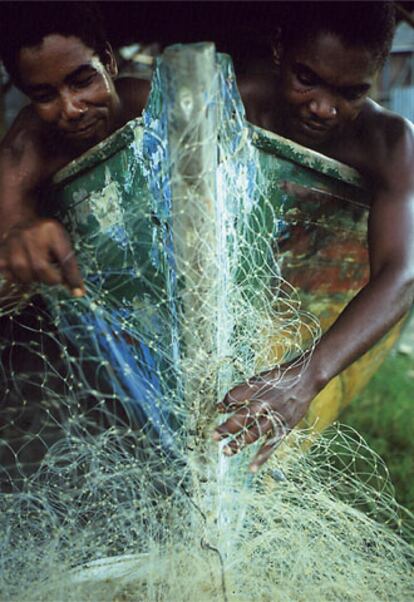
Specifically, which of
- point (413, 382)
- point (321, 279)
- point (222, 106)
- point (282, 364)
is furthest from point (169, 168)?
point (413, 382)

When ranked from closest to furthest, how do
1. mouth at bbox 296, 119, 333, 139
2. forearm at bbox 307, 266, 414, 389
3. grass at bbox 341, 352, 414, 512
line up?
forearm at bbox 307, 266, 414, 389 < mouth at bbox 296, 119, 333, 139 < grass at bbox 341, 352, 414, 512

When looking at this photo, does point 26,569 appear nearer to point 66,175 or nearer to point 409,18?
point 66,175

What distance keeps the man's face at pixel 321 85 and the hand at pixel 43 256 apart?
0.95 meters

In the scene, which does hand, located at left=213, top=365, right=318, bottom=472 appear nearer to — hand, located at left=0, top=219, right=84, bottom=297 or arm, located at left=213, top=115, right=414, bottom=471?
arm, located at left=213, top=115, right=414, bottom=471

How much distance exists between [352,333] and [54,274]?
903 mm

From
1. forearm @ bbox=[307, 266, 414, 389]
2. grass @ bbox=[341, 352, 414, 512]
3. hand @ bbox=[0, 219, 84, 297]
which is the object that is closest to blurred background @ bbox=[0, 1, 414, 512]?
grass @ bbox=[341, 352, 414, 512]

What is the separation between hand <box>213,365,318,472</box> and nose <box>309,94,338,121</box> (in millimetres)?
859

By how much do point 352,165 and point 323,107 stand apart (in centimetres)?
35

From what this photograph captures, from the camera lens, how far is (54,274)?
1.72 meters

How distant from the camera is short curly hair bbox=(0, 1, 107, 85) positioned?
81.4 inches

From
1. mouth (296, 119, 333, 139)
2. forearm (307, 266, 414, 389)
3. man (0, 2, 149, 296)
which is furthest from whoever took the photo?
mouth (296, 119, 333, 139)

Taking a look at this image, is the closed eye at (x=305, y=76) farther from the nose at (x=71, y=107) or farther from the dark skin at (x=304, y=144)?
the nose at (x=71, y=107)

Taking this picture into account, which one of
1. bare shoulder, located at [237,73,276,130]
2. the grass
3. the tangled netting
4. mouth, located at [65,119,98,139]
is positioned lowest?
the grass

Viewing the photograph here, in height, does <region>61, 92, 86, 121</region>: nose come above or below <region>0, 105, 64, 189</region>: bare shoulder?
above
